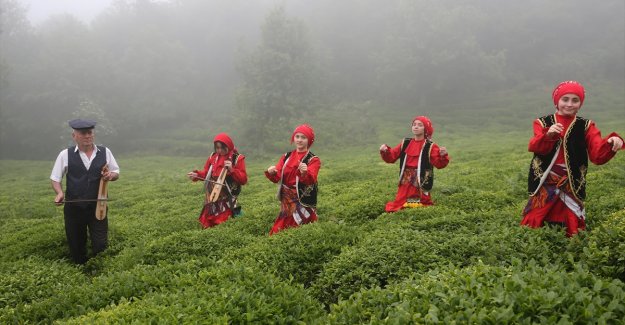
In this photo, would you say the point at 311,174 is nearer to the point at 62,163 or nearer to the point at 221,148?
the point at 221,148

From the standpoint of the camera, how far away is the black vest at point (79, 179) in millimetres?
8516

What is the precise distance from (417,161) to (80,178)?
6.68 metres

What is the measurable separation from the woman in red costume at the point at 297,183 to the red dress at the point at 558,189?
12.8 ft

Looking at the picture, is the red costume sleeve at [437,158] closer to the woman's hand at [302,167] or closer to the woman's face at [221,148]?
the woman's hand at [302,167]

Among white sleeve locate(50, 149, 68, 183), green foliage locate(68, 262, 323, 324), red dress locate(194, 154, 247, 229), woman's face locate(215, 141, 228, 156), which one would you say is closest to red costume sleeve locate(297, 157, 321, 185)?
red dress locate(194, 154, 247, 229)

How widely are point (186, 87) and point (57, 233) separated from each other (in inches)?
2273

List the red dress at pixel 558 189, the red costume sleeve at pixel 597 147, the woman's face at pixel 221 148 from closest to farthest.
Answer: the red costume sleeve at pixel 597 147 → the red dress at pixel 558 189 → the woman's face at pixel 221 148

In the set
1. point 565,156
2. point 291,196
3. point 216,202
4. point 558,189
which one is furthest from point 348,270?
point 216,202

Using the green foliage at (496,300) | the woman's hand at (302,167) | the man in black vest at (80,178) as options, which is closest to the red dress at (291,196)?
the woman's hand at (302,167)

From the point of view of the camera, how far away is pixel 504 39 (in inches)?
2530

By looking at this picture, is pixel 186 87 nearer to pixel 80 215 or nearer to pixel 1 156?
pixel 1 156

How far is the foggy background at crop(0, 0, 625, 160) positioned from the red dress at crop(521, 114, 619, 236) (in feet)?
102

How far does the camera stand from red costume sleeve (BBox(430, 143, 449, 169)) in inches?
370

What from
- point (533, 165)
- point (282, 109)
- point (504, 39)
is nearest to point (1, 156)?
point (282, 109)
